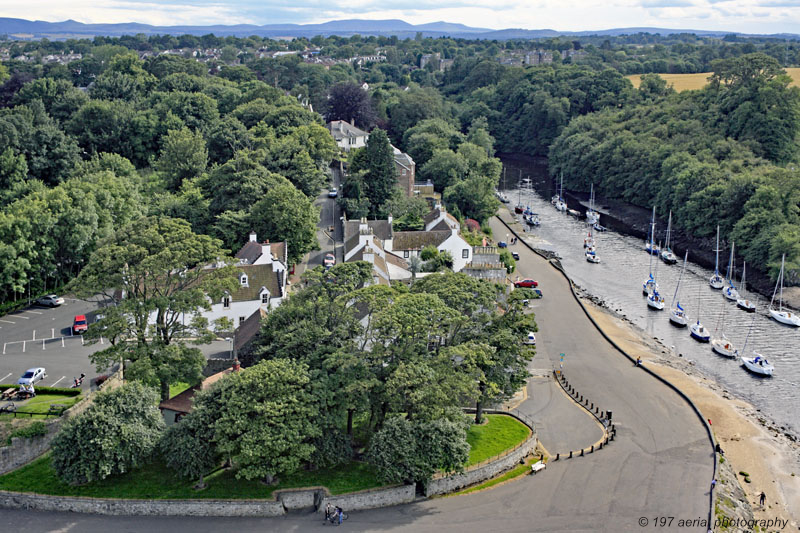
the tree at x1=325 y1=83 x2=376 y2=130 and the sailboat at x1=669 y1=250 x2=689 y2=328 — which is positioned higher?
the tree at x1=325 y1=83 x2=376 y2=130

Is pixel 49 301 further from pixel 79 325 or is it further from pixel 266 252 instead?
pixel 266 252

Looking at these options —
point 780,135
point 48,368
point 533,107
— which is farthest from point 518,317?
point 533,107

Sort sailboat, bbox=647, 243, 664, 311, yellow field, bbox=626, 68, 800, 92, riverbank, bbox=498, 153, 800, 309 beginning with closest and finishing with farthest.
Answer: sailboat, bbox=647, 243, 664, 311, riverbank, bbox=498, 153, 800, 309, yellow field, bbox=626, 68, 800, 92

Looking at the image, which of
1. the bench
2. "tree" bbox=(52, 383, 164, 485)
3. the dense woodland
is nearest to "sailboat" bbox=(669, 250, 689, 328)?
the dense woodland

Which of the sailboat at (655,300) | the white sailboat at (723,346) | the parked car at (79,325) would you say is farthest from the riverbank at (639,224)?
the parked car at (79,325)

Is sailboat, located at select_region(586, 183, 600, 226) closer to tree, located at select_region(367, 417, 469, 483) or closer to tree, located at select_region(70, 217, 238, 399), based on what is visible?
tree, located at select_region(70, 217, 238, 399)

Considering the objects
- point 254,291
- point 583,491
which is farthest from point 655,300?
point 254,291
